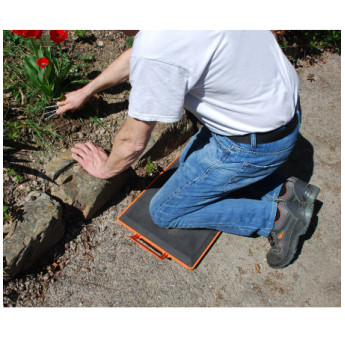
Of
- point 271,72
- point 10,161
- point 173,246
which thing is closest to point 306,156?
point 173,246

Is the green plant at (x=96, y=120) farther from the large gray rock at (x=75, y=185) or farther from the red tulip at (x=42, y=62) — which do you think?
the red tulip at (x=42, y=62)

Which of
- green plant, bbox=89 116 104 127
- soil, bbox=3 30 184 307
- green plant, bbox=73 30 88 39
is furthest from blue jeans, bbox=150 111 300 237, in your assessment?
green plant, bbox=73 30 88 39

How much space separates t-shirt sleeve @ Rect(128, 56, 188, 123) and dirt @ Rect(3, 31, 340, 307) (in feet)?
4.06

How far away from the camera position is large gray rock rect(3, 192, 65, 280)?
210cm

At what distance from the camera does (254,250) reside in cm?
267

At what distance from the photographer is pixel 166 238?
2555 millimetres

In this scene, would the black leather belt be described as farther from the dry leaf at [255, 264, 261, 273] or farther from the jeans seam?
the dry leaf at [255, 264, 261, 273]

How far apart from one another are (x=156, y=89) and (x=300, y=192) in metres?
1.53

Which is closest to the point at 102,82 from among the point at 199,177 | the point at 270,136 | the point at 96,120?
the point at 96,120

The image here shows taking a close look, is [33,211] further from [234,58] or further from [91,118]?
[234,58]

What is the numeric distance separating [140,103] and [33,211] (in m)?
1.24

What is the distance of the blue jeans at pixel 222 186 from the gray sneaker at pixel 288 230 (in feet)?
0.27

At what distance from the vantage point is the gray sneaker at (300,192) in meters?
2.44

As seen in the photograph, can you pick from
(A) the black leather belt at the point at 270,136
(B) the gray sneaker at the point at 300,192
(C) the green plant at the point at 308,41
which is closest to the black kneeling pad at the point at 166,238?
(B) the gray sneaker at the point at 300,192
